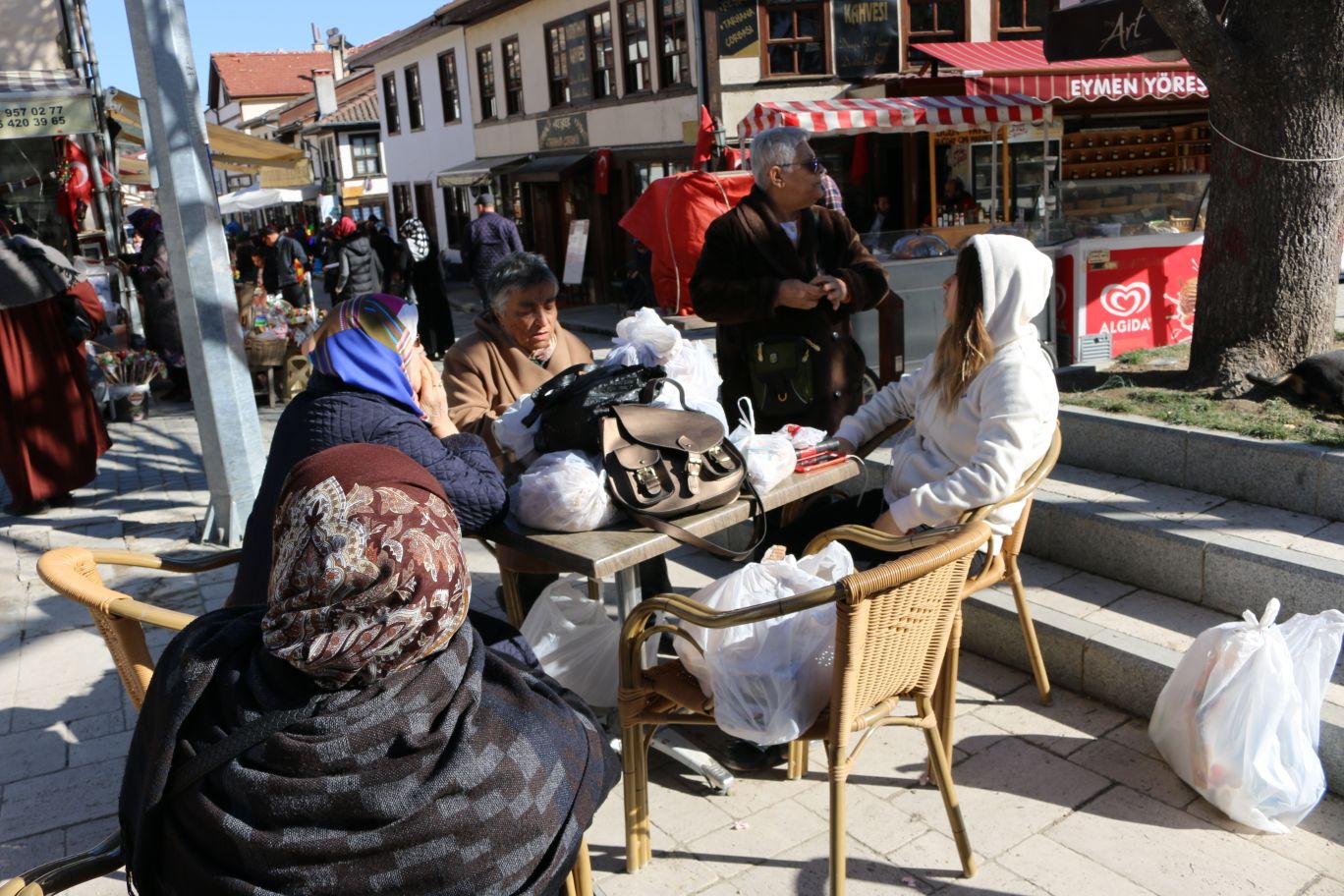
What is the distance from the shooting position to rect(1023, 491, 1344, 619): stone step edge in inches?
131

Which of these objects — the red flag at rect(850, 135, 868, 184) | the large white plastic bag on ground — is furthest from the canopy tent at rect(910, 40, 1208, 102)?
the large white plastic bag on ground

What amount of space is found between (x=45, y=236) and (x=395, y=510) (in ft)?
42.1

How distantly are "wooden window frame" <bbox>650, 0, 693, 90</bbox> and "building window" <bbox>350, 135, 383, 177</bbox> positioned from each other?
75.5ft

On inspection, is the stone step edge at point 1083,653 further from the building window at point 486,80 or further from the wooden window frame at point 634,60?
the building window at point 486,80

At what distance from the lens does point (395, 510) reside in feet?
5.46

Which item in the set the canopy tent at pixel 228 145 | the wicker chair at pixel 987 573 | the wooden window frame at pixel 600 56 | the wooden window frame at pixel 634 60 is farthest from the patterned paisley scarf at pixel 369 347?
the wooden window frame at pixel 600 56

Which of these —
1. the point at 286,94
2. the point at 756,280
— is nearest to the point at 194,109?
the point at 756,280

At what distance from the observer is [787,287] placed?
158 inches

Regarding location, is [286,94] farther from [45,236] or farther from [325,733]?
[325,733]

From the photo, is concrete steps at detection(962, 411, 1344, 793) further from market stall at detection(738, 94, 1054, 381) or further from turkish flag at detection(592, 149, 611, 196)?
turkish flag at detection(592, 149, 611, 196)

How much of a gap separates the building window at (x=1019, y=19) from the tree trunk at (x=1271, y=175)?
1202cm

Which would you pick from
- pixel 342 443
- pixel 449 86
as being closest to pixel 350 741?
pixel 342 443

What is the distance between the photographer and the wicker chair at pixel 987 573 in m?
2.77

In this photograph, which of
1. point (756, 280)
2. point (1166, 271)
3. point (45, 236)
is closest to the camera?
point (756, 280)
